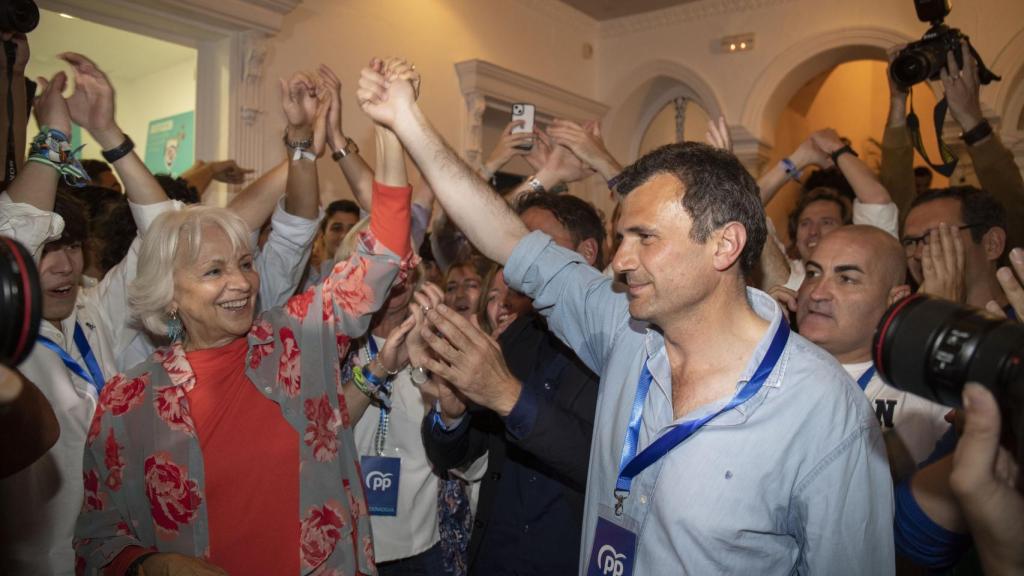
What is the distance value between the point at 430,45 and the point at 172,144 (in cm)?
224

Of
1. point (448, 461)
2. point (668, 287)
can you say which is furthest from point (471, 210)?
point (448, 461)

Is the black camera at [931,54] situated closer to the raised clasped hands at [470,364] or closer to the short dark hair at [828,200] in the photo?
the short dark hair at [828,200]

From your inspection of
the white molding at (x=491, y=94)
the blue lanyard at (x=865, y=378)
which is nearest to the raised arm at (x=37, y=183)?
the blue lanyard at (x=865, y=378)

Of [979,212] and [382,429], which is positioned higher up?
[979,212]

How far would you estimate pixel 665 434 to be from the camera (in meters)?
1.38

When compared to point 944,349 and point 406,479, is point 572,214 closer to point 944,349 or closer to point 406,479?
point 406,479

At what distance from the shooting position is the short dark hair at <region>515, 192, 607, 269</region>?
2441 millimetres

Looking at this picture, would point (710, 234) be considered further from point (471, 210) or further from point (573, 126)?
point (573, 126)

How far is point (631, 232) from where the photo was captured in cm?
149

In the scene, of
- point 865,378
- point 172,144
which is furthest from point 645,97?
Result: point 865,378

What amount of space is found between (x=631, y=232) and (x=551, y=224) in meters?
0.93

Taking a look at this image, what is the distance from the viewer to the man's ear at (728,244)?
1438 millimetres

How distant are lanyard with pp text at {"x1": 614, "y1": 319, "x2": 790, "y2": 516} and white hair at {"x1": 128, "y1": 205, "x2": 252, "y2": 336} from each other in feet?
3.55

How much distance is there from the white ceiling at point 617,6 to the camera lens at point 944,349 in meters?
7.16
